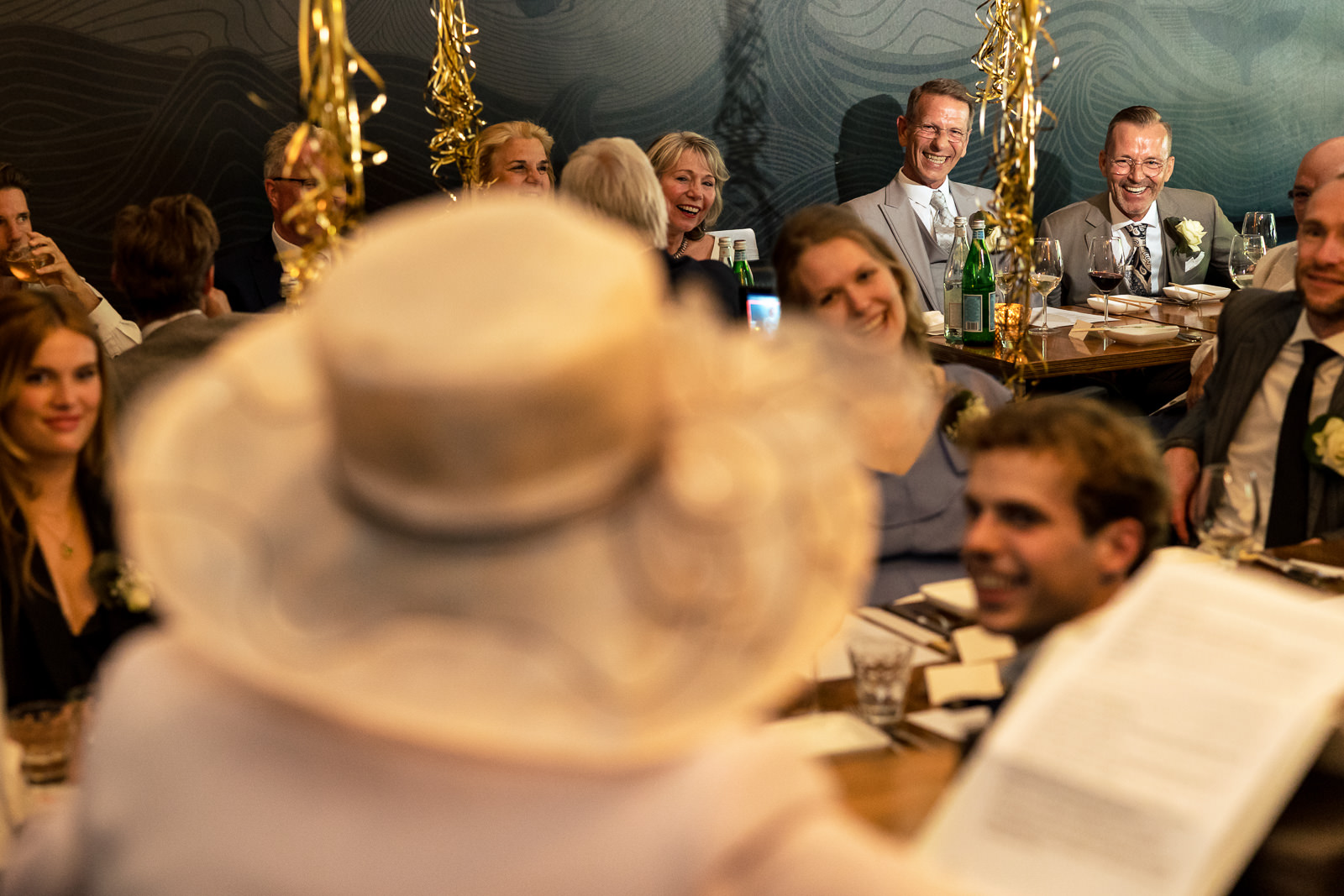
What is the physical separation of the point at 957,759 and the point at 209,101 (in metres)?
4.29

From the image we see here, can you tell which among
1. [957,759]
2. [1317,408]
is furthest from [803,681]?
[1317,408]

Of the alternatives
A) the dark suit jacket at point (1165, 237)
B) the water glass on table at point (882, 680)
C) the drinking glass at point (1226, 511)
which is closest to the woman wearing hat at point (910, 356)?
the drinking glass at point (1226, 511)

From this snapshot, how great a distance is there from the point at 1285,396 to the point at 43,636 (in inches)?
104

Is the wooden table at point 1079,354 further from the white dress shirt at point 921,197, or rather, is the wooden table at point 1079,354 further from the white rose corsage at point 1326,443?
the white dress shirt at point 921,197

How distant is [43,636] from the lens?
7.07 ft

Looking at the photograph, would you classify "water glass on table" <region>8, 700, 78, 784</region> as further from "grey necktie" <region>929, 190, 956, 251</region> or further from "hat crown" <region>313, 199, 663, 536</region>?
"grey necktie" <region>929, 190, 956, 251</region>

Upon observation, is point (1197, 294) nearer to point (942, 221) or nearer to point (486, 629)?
point (942, 221)

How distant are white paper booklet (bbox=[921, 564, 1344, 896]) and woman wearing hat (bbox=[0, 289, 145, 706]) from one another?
63.0 inches

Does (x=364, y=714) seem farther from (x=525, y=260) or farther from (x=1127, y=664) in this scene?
(x=1127, y=664)

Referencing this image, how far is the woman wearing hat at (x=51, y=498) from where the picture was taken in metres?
2.15

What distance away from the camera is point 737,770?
1.99 feet

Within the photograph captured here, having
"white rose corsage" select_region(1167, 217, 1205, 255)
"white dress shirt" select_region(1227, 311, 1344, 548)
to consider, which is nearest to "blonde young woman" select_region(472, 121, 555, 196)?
"white dress shirt" select_region(1227, 311, 1344, 548)

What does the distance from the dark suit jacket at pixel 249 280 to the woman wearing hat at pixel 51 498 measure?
6.72 ft

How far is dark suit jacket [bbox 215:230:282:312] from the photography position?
432 centimetres
